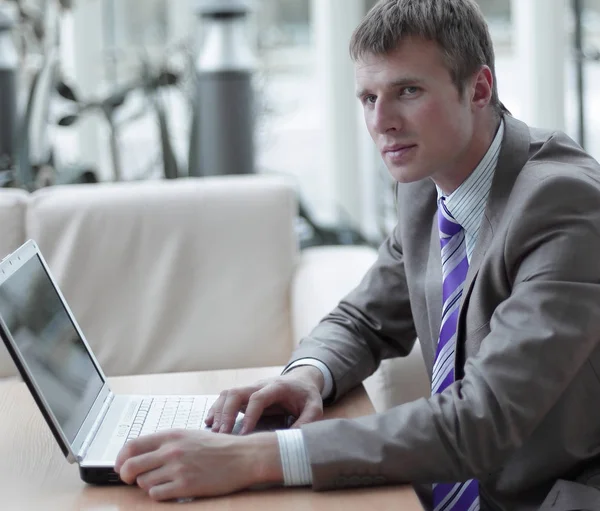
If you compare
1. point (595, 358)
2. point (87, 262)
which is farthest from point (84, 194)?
point (595, 358)

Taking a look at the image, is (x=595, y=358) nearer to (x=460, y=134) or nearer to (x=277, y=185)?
(x=460, y=134)

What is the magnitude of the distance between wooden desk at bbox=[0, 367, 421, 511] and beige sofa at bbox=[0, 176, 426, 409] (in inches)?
32.6

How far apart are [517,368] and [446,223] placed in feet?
1.16

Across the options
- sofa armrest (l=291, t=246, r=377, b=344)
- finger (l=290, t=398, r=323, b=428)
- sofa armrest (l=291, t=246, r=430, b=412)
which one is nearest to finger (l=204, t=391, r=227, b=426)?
finger (l=290, t=398, r=323, b=428)

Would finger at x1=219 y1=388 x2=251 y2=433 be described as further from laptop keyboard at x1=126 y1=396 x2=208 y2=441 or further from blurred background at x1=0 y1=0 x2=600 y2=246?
blurred background at x1=0 y1=0 x2=600 y2=246

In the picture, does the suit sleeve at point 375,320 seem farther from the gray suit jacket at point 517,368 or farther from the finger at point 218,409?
the finger at point 218,409

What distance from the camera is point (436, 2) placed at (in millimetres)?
1288

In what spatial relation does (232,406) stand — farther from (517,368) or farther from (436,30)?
(436,30)

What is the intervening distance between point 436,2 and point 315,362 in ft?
1.80

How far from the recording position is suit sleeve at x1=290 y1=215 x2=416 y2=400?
5.09ft

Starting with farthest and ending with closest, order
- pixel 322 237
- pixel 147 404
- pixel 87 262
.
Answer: pixel 322 237, pixel 87 262, pixel 147 404

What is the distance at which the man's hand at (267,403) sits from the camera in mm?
1257

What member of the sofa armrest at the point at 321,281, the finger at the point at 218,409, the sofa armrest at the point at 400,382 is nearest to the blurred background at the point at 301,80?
the sofa armrest at the point at 321,281

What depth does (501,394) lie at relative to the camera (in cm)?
110
